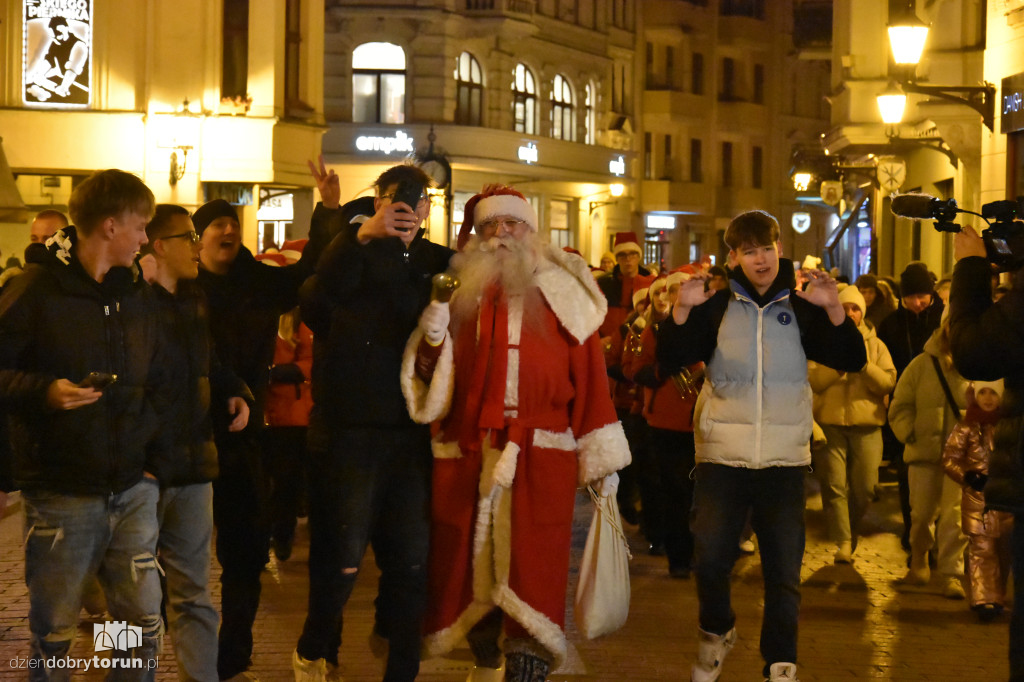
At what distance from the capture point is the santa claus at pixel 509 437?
5.39 meters

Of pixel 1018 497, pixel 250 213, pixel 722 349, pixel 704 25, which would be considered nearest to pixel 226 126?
pixel 250 213

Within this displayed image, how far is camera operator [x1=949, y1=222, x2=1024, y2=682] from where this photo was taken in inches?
176

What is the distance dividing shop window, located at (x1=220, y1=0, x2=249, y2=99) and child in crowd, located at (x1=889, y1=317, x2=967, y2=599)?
18.2 m

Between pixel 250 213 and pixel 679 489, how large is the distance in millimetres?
17894

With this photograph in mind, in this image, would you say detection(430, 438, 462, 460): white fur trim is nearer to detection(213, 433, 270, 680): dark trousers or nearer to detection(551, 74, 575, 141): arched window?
detection(213, 433, 270, 680): dark trousers

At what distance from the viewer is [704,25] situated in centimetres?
5125

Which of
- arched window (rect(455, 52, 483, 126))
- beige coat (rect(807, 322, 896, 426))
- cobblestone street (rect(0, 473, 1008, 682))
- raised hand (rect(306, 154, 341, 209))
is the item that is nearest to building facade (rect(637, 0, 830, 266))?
arched window (rect(455, 52, 483, 126))

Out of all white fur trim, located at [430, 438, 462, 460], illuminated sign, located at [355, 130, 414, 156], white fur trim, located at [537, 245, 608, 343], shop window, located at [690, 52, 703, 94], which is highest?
shop window, located at [690, 52, 703, 94]

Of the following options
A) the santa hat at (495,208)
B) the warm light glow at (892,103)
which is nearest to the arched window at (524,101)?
the warm light glow at (892,103)

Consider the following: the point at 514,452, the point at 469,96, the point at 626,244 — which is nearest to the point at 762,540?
the point at 514,452

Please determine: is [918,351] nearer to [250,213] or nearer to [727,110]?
[250,213]

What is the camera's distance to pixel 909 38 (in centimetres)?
1484

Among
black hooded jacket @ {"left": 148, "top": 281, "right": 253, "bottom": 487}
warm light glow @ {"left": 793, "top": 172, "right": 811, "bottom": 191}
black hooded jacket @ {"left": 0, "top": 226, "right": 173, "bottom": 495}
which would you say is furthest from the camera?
warm light glow @ {"left": 793, "top": 172, "right": 811, "bottom": 191}

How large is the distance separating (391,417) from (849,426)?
481cm
